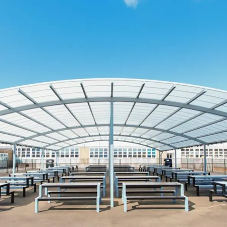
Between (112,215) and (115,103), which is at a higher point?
(115,103)

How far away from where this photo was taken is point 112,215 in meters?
7.01

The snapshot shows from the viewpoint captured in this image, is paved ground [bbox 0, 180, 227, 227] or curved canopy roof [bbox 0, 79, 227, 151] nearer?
paved ground [bbox 0, 180, 227, 227]

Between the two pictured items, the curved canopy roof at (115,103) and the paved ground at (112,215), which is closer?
the paved ground at (112,215)

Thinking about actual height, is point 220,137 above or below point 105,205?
above

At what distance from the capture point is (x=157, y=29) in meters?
15.7

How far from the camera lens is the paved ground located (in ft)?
20.4

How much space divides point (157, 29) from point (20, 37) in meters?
8.63

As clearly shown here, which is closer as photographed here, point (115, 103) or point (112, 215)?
point (112, 215)

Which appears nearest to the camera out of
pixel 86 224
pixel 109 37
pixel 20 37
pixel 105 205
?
pixel 86 224

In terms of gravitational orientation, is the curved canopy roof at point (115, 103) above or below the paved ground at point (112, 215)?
above

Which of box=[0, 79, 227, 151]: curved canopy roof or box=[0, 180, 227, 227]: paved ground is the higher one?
box=[0, 79, 227, 151]: curved canopy roof

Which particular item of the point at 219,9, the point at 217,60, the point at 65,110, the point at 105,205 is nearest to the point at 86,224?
the point at 105,205

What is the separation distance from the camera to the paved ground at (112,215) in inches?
245

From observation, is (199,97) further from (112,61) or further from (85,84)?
(112,61)
